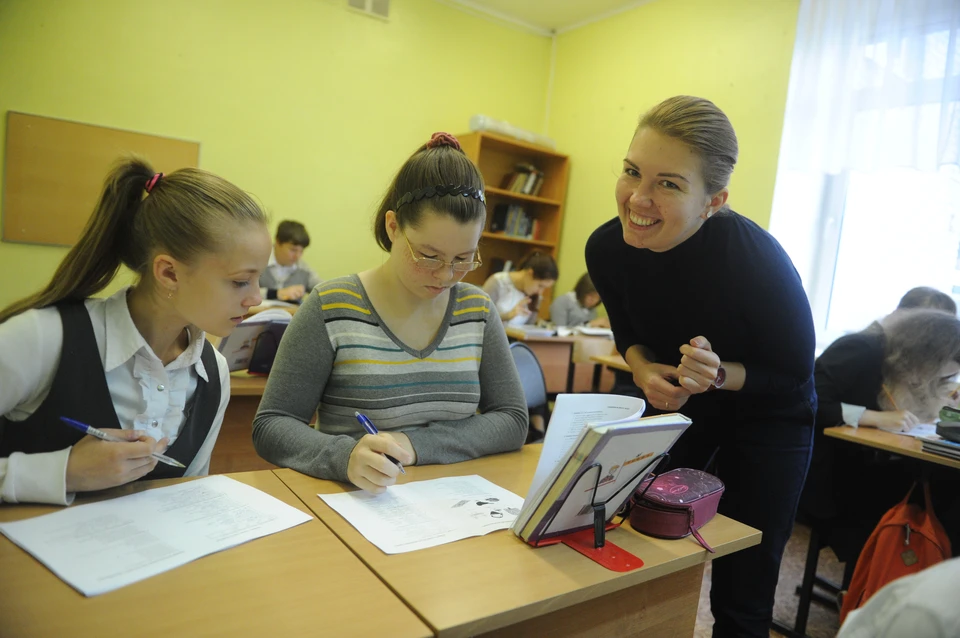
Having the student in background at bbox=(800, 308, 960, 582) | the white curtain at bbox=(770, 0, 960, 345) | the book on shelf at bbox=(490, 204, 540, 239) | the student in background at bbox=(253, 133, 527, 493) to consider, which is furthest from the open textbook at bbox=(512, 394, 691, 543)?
the book on shelf at bbox=(490, 204, 540, 239)

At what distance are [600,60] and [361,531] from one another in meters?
5.27

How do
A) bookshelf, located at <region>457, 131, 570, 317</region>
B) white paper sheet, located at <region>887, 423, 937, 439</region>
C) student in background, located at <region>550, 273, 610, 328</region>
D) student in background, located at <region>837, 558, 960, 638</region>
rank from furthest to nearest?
bookshelf, located at <region>457, 131, 570, 317</region> → student in background, located at <region>550, 273, 610, 328</region> → white paper sheet, located at <region>887, 423, 937, 439</region> → student in background, located at <region>837, 558, 960, 638</region>

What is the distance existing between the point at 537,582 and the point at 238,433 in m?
1.57

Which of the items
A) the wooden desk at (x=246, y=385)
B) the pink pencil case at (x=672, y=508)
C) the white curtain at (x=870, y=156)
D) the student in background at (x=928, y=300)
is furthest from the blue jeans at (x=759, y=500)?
the white curtain at (x=870, y=156)

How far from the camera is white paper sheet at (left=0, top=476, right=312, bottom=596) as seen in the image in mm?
774

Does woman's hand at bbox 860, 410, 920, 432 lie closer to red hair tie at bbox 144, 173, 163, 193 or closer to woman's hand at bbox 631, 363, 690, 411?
woman's hand at bbox 631, 363, 690, 411

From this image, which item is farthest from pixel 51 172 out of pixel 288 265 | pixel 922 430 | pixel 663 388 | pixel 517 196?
pixel 922 430

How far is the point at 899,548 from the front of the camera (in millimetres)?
2029

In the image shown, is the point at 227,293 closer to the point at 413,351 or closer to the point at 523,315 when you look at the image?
the point at 413,351

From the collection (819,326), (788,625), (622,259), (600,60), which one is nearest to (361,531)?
(622,259)

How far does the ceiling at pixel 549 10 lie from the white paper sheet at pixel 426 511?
195 inches

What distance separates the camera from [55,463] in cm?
92

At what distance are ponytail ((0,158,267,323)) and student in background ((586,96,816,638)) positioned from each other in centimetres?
80

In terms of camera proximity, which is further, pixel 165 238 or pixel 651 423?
pixel 165 238
